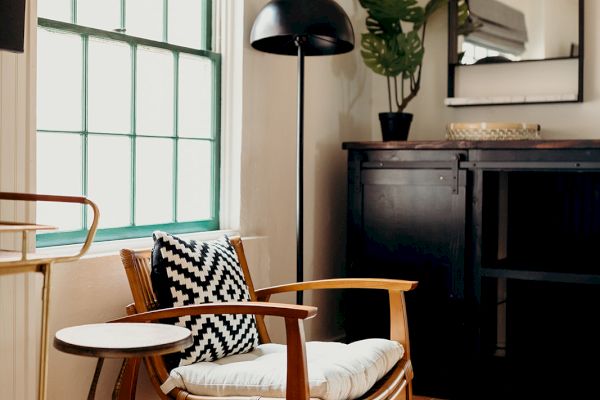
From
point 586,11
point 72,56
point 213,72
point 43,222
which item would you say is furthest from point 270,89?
point 586,11

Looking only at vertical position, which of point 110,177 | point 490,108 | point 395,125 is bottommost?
point 110,177

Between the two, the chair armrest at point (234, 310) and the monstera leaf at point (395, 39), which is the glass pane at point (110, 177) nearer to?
the chair armrest at point (234, 310)

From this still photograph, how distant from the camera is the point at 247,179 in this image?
3.76 m

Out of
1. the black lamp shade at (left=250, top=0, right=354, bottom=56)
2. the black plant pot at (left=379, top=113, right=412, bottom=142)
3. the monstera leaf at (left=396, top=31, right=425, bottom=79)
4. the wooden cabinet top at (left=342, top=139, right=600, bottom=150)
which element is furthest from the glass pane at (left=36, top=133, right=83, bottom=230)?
the monstera leaf at (left=396, top=31, right=425, bottom=79)

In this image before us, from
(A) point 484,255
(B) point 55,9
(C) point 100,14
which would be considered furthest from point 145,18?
(A) point 484,255

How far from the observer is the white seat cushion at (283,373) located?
2434 mm

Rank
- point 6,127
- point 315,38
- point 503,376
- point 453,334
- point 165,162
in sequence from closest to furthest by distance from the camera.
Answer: point 6,127
point 165,162
point 315,38
point 453,334
point 503,376

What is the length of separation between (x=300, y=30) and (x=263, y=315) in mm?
1236

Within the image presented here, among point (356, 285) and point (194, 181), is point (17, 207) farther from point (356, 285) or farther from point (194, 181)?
point (356, 285)

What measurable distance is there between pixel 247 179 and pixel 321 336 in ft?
3.66

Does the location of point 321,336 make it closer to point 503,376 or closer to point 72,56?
point 503,376

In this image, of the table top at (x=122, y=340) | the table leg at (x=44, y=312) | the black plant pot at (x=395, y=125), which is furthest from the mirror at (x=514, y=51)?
the table leg at (x=44, y=312)

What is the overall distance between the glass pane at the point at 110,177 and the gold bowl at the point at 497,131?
165cm

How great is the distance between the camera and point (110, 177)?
124 inches
